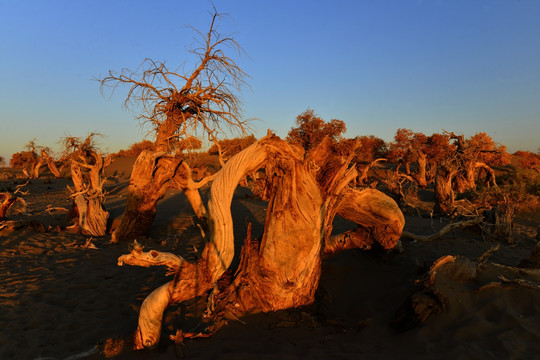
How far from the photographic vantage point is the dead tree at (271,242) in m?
3.67

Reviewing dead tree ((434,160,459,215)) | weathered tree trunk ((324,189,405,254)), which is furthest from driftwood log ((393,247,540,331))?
dead tree ((434,160,459,215))

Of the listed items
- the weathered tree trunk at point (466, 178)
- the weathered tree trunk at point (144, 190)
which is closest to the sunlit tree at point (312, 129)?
the weathered tree trunk at point (466, 178)

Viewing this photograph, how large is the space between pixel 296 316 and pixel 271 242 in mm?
1033

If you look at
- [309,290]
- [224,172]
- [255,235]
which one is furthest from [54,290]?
[255,235]

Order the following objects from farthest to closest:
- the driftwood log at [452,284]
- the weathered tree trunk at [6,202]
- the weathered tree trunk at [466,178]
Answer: the weathered tree trunk at [466,178]
the weathered tree trunk at [6,202]
the driftwood log at [452,284]

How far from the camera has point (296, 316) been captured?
12.7ft

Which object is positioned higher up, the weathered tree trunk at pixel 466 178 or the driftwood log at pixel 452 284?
the weathered tree trunk at pixel 466 178

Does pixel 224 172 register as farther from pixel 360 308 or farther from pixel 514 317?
pixel 514 317

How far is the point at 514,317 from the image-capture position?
3264 mm

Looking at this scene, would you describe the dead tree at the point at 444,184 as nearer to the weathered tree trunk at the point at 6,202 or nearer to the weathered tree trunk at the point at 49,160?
the weathered tree trunk at the point at 6,202

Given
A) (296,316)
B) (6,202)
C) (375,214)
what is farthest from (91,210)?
(375,214)

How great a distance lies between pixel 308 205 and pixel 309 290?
1226 millimetres

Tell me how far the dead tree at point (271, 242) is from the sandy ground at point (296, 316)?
30 cm

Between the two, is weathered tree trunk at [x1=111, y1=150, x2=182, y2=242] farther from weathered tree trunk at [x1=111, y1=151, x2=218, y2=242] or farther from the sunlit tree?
the sunlit tree
